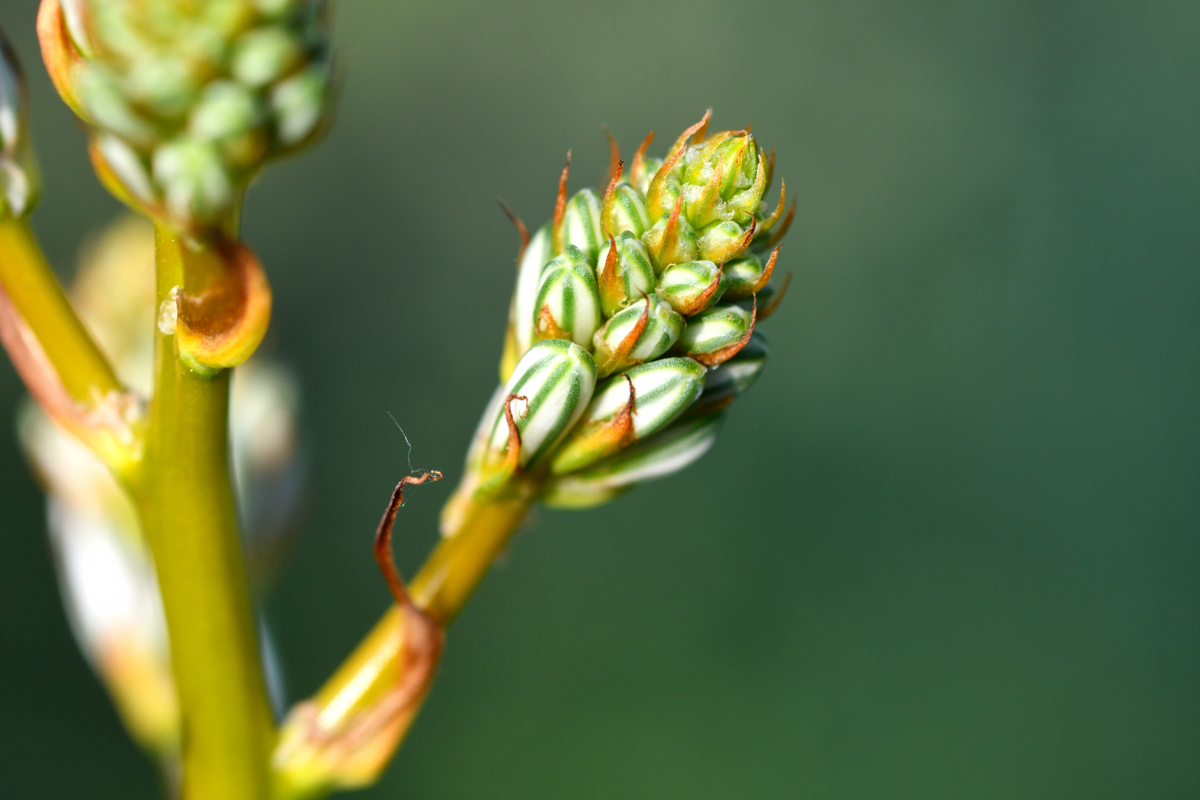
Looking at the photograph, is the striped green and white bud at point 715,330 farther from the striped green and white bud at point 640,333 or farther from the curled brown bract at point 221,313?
the curled brown bract at point 221,313

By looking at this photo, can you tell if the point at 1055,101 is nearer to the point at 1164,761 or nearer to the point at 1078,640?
the point at 1078,640

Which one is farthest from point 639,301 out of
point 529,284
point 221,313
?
point 221,313

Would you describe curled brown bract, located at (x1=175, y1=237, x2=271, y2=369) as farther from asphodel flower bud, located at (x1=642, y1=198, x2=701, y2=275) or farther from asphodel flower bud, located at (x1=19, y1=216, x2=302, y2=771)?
asphodel flower bud, located at (x1=19, y1=216, x2=302, y2=771)

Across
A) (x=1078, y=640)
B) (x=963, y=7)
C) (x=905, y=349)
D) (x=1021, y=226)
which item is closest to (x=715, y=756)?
(x=1078, y=640)

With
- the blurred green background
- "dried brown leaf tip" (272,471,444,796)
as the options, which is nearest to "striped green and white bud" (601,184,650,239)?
"dried brown leaf tip" (272,471,444,796)

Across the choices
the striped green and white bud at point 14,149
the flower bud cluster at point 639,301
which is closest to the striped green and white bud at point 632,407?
the flower bud cluster at point 639,301

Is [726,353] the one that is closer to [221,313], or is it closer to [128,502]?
[221,313]
